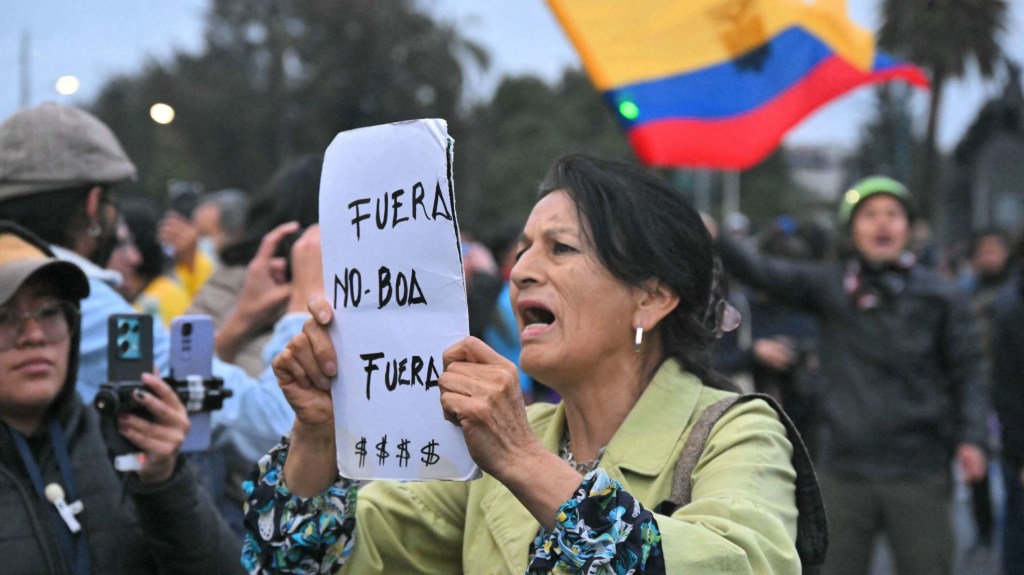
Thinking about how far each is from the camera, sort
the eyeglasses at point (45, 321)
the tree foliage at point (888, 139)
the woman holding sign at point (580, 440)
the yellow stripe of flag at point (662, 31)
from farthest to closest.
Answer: the tree foliage at point (888, 139)
the yellow stripe of flag at point (662, 31)
the eyeglasses at point (45, 321)
the woman holding sign at point (580, 440)

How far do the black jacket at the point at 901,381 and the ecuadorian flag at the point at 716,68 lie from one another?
90cm

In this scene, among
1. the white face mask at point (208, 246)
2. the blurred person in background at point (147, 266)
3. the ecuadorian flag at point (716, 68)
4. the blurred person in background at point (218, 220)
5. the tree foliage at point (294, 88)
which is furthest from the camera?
the tree foliage at point (294, 88)

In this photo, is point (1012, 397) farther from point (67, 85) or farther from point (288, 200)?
point (67, 85)

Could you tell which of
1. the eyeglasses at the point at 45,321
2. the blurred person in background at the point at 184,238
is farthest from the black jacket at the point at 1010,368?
the eyeglasses at the point at 45,321

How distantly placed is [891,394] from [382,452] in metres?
3.76

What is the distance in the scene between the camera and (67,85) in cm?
387

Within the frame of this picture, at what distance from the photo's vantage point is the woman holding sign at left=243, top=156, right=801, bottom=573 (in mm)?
2309

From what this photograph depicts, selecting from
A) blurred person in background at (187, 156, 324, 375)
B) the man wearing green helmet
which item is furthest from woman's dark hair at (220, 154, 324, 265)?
the man wearing green helmet

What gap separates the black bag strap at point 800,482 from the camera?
267 cm

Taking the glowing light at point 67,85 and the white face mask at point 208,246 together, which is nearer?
the glowing light at point 67,85

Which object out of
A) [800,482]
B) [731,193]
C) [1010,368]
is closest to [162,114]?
[800,482]

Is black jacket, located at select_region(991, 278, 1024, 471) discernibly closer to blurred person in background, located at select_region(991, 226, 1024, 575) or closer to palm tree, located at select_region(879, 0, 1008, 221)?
blurred person in background, located at select_region(991, 226, 1024, 575)

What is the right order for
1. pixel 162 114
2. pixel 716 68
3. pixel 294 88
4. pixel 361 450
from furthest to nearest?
pixel 294 88
pixel 716 68
pixel 162 114
pixel 361 450

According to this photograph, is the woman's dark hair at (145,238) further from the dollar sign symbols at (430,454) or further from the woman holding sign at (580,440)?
the dollar sign symbols at (430,454)
